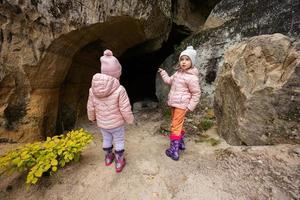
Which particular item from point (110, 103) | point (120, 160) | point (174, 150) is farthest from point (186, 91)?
point (120, 160)

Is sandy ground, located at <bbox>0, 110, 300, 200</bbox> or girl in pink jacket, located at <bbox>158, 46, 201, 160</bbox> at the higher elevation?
girl in pink jacket, located at <bbox>158, 46, 201, 160</bbox>

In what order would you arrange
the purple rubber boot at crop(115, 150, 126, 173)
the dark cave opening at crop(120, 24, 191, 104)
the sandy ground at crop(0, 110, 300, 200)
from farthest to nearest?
the dark cave opening at crop(120, 24, 191, 104) < the purple rubber boot at crop(115, 150, 126, 173) < the sandy ground at crop(0, 110, 300, 200)

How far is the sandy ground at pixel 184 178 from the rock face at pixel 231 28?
7.66 feet

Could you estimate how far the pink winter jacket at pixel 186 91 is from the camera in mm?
3193

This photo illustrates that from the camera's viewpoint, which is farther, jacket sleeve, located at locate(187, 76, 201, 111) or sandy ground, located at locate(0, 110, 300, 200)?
jacket sleeve, located at locate(187, 76, 201, 111)

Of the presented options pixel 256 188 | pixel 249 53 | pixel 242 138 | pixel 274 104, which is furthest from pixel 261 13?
pixel 256 188

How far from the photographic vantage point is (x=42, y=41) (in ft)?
13.2

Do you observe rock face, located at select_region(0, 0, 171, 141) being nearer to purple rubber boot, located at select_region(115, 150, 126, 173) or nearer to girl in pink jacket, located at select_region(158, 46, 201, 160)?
girl in pink jacket, located at select_region(158, 46, 201, 160)

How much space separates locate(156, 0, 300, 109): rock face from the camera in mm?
4299

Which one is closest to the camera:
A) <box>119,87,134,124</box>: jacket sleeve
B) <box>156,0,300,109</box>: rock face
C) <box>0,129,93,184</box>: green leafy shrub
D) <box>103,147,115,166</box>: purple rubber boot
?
<box>0,129,93,184</box>: green leafy shrub

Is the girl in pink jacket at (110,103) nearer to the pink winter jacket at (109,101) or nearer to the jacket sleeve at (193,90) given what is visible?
the pink winter jacket at (109,101)

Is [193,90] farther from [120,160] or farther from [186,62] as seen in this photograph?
[120,160]

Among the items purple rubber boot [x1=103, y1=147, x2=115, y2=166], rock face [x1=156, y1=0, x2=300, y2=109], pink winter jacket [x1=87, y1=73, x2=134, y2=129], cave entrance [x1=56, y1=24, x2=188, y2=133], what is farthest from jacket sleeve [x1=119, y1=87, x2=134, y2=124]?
rock face [x1=156, y1=0, x2=300, y2=109]

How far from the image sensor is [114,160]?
3271 millimetres
